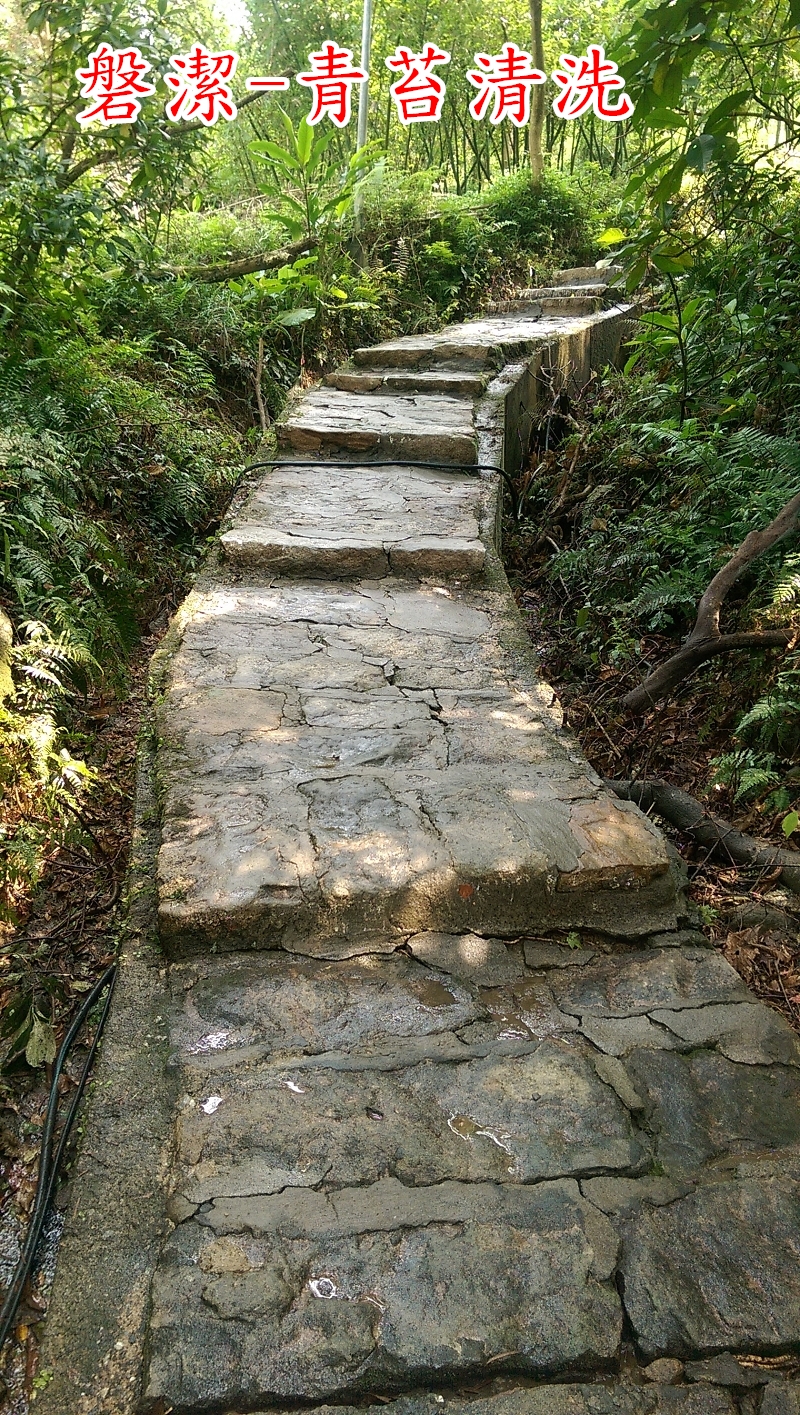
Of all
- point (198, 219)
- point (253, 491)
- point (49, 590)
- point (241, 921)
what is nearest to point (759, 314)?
point (253, 491)

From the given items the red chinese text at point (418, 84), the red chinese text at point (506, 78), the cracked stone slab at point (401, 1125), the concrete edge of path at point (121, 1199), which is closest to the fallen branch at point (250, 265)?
the red chinese text at point (418, 84)

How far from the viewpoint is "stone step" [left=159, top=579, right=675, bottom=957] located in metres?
2.05

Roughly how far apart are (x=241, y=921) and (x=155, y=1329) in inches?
32.4

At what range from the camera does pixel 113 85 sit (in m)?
4.68

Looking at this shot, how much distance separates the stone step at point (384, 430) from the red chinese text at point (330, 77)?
333 cm

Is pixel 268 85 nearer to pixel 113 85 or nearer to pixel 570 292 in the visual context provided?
pixel 113 85

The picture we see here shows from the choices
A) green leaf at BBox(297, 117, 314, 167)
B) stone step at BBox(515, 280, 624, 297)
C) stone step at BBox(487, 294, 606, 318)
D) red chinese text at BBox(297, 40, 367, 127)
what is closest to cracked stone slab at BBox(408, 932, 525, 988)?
green leaf at BBox(297, 117, 314, 167)

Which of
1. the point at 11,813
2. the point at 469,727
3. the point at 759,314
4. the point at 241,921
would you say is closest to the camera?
the point at 241,921

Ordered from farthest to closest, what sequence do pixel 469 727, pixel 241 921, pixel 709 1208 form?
pixel 469 727 → pixel 241 921 → pixel 709 1208

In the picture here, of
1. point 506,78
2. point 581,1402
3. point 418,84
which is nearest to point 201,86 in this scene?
point 418,84

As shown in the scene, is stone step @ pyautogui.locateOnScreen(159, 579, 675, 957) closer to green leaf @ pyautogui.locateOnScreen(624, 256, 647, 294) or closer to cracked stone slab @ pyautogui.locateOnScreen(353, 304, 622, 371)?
green leaf @ pyautogui.locateOnScreen(624, 256, 647, 294)

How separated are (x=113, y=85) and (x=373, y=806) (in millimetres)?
4504

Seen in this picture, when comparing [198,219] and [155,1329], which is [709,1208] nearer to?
[155,1329]

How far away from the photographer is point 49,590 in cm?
338
